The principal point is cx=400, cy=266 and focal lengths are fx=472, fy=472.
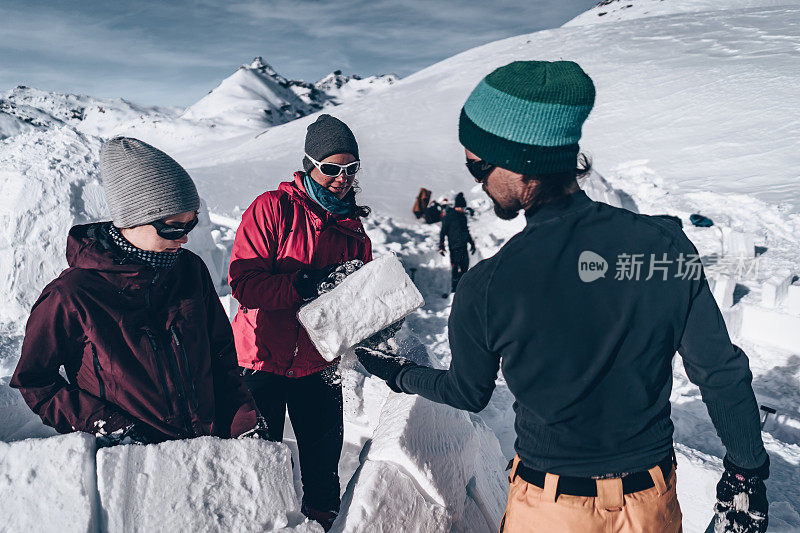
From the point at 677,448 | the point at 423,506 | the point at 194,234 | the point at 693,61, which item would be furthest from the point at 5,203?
the point at 693,61

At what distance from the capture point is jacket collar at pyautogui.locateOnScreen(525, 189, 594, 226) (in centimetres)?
114

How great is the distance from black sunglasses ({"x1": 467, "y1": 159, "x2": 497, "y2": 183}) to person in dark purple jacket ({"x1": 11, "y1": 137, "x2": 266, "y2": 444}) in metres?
0.98

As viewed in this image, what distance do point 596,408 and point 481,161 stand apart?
0.68 metres

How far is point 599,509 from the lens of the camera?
1.17 m

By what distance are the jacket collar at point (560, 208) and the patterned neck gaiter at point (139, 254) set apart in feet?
3.98

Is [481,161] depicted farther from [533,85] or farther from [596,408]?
[596,408]

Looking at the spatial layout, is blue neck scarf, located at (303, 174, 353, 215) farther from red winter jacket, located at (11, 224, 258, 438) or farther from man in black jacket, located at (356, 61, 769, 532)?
man in black jacket, located at (356, 61, 769, 532)

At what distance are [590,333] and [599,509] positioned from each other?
18.1 inches

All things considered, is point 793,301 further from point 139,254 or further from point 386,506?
point 139,254

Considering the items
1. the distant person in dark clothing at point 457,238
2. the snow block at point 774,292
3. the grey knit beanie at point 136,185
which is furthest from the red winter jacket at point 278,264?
the snow block at point 774,292

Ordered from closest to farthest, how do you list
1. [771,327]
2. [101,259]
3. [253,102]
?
1. [101,259]
2. [771,327]
3. [253,102]

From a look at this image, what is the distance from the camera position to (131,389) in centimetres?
151

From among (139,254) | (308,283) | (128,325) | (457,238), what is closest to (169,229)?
(139,254)

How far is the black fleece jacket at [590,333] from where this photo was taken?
1076mm
